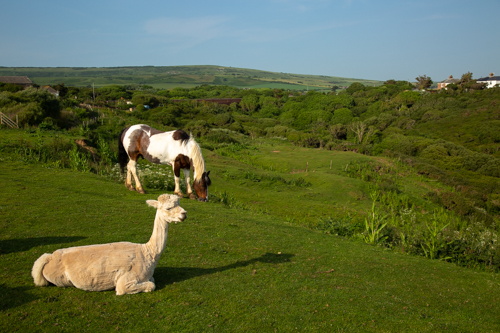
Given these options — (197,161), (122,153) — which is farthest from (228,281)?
(122,153)

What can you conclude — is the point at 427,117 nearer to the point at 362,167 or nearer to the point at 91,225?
the point at 362,167

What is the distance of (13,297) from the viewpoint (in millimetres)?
4914

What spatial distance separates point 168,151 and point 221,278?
700 cm

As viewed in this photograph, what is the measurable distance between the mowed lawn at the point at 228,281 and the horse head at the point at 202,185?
1.08 m

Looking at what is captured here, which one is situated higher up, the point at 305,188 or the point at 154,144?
the point at 154,144

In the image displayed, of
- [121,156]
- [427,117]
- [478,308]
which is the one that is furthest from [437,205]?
[427,117]

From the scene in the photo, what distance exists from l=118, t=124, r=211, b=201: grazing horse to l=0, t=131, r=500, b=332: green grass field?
2.87ft

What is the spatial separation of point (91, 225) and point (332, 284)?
19.7 feet

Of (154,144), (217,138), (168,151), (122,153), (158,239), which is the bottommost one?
(217,138)

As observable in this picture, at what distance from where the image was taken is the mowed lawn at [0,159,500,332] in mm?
4914

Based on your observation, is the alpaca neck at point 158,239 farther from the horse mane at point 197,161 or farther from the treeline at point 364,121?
the treeline at point 364,121

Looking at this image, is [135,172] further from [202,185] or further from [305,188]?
[305,188]

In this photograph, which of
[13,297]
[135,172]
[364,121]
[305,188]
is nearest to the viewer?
[13,297]

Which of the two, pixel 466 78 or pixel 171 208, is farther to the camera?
pixel 466 78
